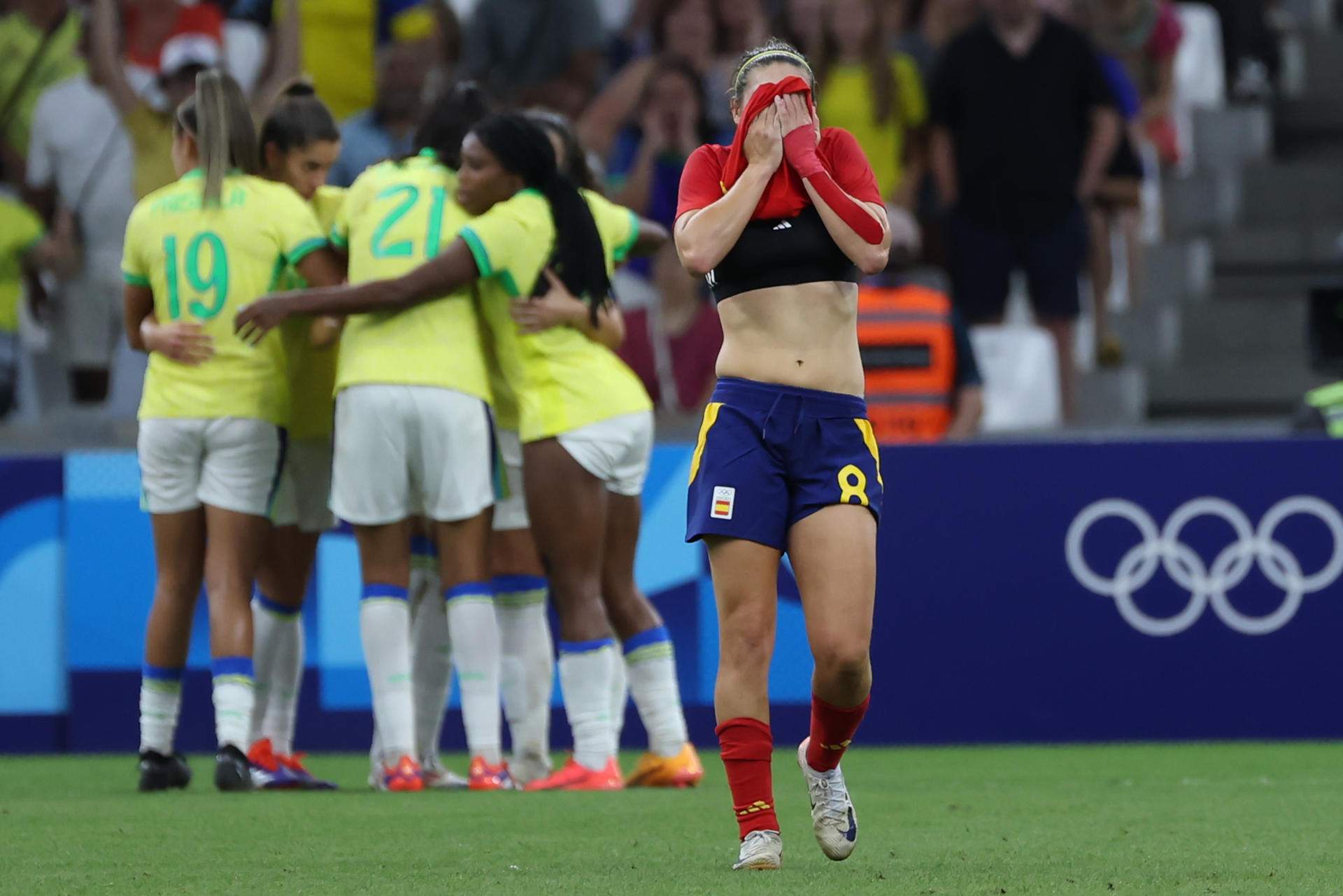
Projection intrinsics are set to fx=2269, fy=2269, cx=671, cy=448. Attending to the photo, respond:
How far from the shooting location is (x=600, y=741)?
786cm

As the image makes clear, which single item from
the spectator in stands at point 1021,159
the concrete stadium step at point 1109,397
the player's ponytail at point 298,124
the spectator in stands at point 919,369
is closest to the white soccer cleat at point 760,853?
the player's ponytail at point 298,124

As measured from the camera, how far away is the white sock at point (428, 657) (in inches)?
327

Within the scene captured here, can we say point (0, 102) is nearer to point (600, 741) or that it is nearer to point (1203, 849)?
point (600, 741)

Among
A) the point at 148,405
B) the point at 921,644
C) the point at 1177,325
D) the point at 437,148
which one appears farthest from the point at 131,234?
the point at 1177,325

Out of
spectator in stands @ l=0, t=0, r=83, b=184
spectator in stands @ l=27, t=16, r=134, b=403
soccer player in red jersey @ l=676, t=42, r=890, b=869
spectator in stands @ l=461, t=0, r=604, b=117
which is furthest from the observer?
spectator in stands @ l=0, t=0, r=83, b=184

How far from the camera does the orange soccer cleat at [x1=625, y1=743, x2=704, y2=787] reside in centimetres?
799

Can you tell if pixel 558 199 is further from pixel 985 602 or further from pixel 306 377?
pixel 985 602

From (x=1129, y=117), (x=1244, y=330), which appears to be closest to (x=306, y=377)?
(x=1129, y=117)

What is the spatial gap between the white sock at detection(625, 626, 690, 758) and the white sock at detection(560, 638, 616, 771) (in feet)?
0.50

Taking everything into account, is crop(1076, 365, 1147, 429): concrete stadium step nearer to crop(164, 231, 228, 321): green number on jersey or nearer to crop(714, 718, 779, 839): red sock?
crop(164, 231, 228, 321): green number on jersey

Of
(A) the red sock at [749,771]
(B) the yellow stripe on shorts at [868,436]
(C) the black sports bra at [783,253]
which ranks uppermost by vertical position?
(C) the black sports bra at [783,253]

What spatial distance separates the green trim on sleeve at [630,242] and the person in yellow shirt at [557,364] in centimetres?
18

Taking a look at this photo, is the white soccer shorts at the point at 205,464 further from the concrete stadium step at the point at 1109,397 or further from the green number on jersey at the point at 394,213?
the concrete stadium step at the point at 1109,397

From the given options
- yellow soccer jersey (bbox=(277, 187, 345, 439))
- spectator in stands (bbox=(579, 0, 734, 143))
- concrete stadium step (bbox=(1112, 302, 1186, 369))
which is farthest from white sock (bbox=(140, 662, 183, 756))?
concrete stadium step (bbox=(1112, 302, 1186, 369))
